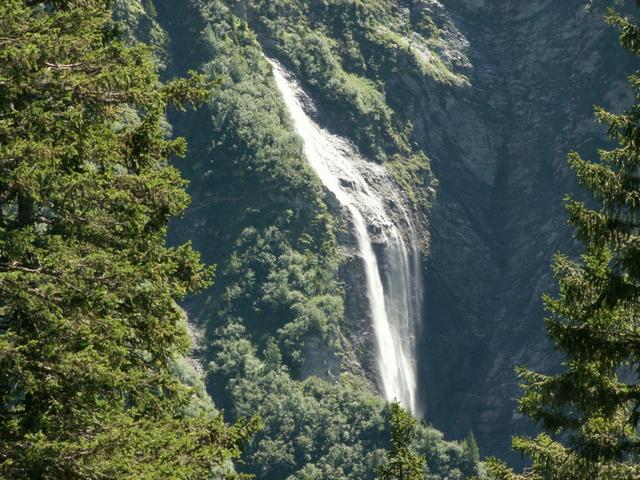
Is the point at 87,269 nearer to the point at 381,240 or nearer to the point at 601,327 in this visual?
the point at 601,327

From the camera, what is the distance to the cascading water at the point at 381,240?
130 metres

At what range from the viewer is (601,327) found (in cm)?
1862

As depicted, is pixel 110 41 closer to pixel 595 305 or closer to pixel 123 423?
pixel 123 423

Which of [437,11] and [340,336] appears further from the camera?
[437,11]

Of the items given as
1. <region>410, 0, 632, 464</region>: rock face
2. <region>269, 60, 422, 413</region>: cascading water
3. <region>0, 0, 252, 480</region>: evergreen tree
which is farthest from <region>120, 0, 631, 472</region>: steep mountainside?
<region>0, 0, 252, 480</region>: evergreen tree

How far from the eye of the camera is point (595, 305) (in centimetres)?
1875

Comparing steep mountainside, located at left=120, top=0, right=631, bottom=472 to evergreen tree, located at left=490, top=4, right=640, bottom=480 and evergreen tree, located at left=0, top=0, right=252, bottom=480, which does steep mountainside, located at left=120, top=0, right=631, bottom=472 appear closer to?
evergreen tree, located at left=490, top=4, right=640, bottom=480

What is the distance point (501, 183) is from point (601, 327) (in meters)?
133

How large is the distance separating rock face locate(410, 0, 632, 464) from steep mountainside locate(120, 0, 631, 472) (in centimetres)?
25

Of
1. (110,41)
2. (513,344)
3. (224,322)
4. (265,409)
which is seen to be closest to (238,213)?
(224,322)

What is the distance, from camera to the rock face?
131750 mm

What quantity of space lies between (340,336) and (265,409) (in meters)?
14.3

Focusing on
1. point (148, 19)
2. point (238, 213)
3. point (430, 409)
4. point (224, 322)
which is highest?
point (148, 19)

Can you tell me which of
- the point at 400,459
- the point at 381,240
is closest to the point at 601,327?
the point at 400,459
